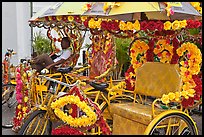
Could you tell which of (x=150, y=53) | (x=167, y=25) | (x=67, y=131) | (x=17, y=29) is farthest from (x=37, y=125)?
(x=17, y=29)

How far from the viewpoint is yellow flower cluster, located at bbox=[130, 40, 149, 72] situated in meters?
5.04

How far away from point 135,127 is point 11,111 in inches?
128

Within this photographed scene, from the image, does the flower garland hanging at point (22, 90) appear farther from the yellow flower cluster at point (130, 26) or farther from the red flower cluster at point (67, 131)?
the yellow flower cluster at point (130, 26)

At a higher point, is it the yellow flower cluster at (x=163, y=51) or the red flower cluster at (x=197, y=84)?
the yellow flower cluster at (x=163, y=51)

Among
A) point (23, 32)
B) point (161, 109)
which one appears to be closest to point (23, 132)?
point (161, 109)

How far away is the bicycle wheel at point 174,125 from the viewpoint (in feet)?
12.7

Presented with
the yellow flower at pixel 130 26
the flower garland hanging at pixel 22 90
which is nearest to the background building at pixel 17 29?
the flower garland hanging at pixel 22 90

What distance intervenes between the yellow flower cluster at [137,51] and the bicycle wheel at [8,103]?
7.60ft

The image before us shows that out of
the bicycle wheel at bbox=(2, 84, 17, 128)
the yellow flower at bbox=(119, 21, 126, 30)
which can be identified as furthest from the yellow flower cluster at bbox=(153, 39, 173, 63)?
the bicycle wheel at bbox=(2, 84, 17, 128)

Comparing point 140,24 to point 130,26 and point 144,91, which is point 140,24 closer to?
point 130,26

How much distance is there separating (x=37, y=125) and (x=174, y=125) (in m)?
1.70

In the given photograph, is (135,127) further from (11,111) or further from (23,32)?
(23,32)

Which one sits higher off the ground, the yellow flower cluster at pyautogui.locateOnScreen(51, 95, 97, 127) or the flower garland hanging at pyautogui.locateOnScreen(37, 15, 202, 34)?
the flower garland hanging at pyautogui.locateOnScreen(37, 15, 202, 34)

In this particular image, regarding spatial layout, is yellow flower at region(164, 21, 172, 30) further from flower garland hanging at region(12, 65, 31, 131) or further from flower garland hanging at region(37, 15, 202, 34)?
flower garland hanging at region(12, 65, 31, 131)
